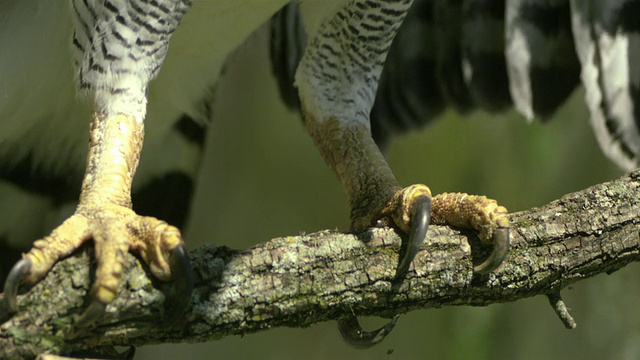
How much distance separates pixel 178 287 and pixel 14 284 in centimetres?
26

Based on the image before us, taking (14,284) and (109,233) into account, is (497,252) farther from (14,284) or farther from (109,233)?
(14,284)

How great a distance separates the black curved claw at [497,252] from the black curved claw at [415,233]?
0.12 meters

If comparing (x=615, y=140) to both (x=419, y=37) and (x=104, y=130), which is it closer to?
(x=419, y=37)

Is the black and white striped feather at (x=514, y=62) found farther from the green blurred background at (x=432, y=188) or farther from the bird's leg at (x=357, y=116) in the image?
the bird's leg at (x=357, y=116)

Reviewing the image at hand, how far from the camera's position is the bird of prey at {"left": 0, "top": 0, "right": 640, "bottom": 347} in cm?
195

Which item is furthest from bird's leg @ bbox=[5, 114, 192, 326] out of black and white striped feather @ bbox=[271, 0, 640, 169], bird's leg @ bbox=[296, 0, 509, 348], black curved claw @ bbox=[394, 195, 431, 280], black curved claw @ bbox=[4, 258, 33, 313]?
black and white striped feather @ bbox=[271, 0, 640, 169]

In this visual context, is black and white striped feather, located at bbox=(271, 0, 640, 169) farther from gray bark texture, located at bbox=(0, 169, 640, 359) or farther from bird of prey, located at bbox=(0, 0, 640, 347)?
gray bark texture, located at bbox=(0, 169, 640, 359)

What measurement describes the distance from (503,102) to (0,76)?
1.48 meters

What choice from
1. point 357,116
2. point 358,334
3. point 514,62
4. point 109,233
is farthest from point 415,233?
point 514,62

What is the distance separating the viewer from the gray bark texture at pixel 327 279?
58.0 inches

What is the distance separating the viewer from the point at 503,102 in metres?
2.81

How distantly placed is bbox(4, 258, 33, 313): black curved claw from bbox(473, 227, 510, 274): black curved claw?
0.80 m

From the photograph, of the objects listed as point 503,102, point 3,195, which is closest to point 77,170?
point 3,195

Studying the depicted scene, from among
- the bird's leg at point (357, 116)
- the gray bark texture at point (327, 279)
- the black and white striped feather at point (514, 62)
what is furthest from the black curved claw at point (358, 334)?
the black and white striped feather at point (514, 62)
